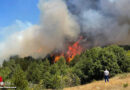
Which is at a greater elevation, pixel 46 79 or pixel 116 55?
pixel 116 55

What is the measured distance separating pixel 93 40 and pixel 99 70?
13.8m

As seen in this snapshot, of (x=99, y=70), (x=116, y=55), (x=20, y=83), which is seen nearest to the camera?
(x=20, y=83)

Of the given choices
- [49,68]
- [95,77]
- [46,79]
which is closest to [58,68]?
[49,68]

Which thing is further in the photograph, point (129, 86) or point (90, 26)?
point (90, 26)

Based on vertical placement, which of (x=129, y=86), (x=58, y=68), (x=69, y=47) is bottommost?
(x=129, y=86)

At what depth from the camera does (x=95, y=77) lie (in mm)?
57625

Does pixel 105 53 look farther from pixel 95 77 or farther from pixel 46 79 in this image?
pixel 46 79

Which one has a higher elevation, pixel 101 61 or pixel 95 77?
pixel 101 61

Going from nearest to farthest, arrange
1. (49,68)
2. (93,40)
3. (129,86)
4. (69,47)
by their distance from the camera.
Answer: (129,86), (93,40), (69,47), (49,68)

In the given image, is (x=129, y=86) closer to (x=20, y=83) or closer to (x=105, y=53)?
(x=20, y=83)

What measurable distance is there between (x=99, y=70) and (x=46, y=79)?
2853 cm

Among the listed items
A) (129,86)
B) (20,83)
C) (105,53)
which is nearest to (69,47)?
(105,53)

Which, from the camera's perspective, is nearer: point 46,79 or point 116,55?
point 116,55

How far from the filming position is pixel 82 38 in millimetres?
64500
